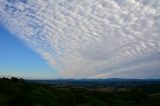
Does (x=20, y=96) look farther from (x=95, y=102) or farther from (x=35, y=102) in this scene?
(x=95, y=102)

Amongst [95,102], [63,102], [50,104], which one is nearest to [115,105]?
[95,102]

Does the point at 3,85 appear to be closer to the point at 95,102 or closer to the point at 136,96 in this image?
the point at 95,102

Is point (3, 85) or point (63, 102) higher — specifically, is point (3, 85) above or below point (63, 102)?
above

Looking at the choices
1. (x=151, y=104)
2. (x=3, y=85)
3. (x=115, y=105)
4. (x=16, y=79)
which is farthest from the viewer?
(x=16, y=79)

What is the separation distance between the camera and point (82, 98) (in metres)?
68.5

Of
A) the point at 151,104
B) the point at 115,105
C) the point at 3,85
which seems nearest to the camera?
the point at 115,105

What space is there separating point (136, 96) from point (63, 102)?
41.3 meters

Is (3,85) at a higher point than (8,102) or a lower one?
higher

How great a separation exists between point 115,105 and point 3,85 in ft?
91.7

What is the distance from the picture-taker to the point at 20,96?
48844 millimetres

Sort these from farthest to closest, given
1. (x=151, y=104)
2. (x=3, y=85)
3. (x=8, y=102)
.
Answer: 1. (x=151, y=104)
2. (x=3, y=85)
3. (x=8, y=102)

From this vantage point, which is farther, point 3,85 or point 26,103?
point 3,85

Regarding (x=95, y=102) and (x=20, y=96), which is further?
(x=95, y=102)

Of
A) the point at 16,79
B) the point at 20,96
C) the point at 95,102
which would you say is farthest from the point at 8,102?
the point at 16,79
